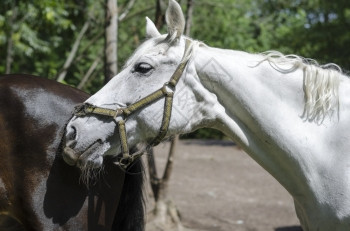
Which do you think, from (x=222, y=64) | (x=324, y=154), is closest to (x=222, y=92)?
(x=222, y=64)

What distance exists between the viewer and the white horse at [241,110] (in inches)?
105

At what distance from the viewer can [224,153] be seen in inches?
634

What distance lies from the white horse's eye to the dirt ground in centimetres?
236

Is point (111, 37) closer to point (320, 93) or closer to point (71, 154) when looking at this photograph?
point (71, 154)

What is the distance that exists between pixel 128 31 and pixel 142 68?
479 inches

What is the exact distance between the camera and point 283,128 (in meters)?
2.68

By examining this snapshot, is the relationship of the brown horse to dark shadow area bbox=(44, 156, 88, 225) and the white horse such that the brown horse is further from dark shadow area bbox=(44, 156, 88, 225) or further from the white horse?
the white horse

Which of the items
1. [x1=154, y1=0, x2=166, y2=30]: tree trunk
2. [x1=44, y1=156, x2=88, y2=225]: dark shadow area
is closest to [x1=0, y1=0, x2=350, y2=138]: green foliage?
[x1=154, y1=0, x2=166, y2=30]: tree trunk

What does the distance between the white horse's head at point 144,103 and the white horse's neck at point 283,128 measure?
102 millimetres

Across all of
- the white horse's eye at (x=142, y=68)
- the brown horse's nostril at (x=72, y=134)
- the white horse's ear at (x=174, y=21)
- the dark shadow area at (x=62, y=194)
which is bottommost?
the dark shadow area at (x=62, y=194)

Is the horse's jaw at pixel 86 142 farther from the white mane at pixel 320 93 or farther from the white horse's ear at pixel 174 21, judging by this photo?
the white mane at pixel 320 93

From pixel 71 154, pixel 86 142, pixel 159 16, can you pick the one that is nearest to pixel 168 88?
pixel 86 142

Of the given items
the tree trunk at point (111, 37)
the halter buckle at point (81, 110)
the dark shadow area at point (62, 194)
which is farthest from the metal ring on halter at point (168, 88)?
the tree trunk at point (111, 37)

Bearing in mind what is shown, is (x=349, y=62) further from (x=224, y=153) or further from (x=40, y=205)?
(x=40, y=205)
